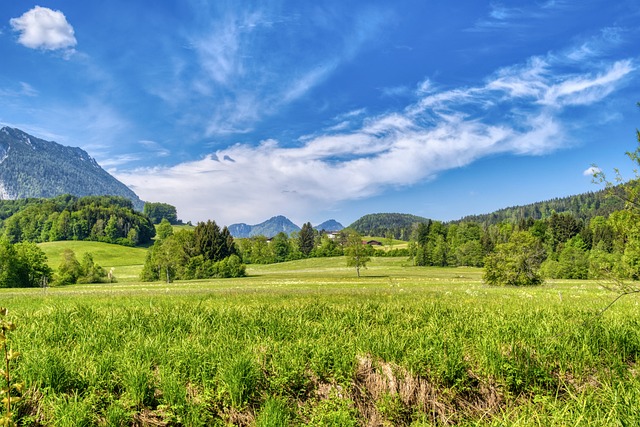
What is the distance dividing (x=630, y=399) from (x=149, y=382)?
7494 millimetres

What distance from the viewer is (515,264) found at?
42469 millimetres

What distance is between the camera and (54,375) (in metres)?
5.72

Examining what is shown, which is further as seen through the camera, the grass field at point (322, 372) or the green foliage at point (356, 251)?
the green foliage at point (356, 251)

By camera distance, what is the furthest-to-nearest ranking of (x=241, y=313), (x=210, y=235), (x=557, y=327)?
(x=210, y=235) < (x=241, y=313) < (x=557, y=327)

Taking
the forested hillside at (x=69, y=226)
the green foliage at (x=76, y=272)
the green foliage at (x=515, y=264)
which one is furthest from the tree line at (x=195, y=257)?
the forested hillside at (x=69, y=226)

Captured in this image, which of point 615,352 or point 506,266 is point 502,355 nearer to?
point 615,352

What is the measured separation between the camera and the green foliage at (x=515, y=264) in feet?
139

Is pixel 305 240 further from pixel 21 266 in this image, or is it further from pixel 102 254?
pixel 21 266

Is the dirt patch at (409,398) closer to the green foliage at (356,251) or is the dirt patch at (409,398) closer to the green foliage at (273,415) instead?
the green foliage at (273,415)

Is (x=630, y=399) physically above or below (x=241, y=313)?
below

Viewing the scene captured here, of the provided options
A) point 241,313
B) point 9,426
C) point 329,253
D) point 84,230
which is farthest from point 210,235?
point 84,230

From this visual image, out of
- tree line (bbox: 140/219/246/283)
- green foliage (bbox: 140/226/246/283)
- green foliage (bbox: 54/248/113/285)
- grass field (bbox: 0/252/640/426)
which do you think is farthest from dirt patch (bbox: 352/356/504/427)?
green foliage (bbox: 54/248/113/285)

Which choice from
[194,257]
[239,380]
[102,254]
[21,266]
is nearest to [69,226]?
[102,254]

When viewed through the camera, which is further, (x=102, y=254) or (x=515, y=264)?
(x=102, y=254)
